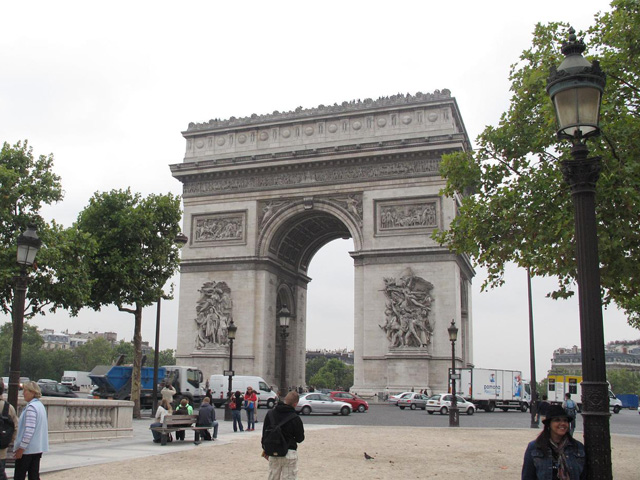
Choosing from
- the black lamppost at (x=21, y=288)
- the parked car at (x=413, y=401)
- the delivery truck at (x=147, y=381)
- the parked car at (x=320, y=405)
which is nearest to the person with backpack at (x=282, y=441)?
the black lamppost at (x=21, y=288)

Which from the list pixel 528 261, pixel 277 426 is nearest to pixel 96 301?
pixel 528 261

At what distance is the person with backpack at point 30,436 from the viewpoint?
848 centimetres

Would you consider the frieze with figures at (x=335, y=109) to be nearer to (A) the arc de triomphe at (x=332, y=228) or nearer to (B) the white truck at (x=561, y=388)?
(A) the arc de triomphe at (x=332, y=228)

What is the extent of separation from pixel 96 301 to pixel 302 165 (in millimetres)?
17943

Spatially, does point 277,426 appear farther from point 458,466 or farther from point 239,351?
point 239,351

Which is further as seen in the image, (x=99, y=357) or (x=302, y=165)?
(x=99, y=357)

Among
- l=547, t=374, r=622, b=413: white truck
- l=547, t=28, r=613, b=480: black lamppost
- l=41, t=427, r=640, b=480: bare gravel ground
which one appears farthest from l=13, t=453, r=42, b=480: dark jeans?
l=547, t=374, r=622, b=413: white truck

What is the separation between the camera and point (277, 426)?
8.70 metres

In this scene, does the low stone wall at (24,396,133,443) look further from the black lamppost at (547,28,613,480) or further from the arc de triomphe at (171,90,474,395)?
the arc de triomphe at (171,90,474,395)

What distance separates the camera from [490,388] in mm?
40031

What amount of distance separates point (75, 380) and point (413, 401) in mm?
54943

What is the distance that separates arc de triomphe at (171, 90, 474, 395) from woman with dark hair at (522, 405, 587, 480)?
3349 centimetres

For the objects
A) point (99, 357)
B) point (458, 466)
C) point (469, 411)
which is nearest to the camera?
point (458, 466)

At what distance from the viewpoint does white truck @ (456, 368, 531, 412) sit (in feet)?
129
